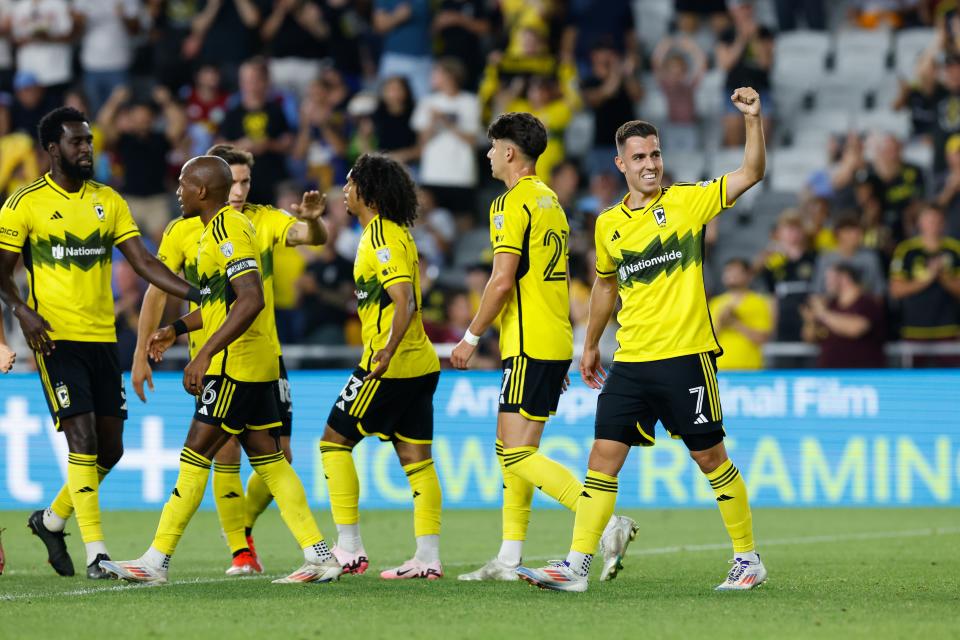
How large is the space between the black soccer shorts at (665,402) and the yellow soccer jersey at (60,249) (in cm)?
309

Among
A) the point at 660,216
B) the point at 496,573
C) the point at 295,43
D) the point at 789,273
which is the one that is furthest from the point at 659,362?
the point at 295,43

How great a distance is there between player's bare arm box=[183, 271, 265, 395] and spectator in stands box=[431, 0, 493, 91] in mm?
12224

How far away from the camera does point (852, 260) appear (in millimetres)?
16250

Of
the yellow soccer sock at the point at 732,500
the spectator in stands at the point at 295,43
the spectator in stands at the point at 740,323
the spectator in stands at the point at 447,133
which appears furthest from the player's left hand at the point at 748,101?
the spectator in stands at the point at 295,43

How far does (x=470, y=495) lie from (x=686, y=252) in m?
6.89

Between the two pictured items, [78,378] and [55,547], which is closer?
[78,378]

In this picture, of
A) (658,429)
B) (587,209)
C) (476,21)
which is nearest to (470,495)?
(658,429)

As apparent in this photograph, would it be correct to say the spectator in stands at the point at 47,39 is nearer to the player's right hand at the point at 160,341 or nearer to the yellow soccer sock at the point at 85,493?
the yellow soccer sock at the point at 85,493

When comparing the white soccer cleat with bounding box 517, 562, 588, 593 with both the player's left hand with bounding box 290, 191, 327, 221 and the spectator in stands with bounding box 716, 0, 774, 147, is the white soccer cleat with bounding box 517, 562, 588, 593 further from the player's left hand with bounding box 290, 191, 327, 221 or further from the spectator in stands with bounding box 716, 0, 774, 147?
the spectator in stands with bounding box 716, 0, 774, 147

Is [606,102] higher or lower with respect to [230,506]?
higher

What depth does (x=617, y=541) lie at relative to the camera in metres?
8.84

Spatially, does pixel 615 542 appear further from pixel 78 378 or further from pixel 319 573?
pixel 78 378

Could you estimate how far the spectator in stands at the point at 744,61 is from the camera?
20094 millimetres

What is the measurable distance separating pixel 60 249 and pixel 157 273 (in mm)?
609
